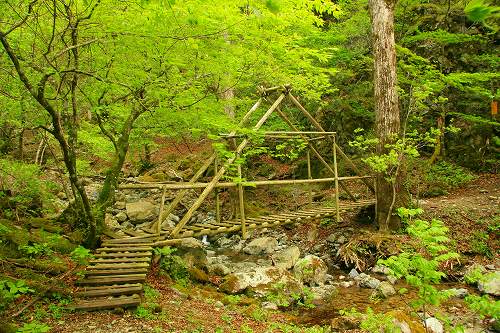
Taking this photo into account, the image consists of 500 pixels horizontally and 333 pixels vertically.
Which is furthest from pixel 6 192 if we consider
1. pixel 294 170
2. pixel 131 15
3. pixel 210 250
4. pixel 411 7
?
pixel 411 7

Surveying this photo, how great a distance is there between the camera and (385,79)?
941 centimetres

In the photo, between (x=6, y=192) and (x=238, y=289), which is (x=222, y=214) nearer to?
(x=238, y=289)

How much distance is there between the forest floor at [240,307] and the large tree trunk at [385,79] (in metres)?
1.76

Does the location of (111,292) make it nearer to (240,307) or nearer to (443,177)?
(240,307)

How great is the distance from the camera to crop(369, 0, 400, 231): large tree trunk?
30.5ft

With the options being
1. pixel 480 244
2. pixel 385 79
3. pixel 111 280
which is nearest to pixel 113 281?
pixel 111 280

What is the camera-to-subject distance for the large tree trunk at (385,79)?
9.29 m

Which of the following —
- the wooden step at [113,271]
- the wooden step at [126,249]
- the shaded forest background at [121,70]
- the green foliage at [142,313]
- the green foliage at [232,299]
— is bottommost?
the green foliage at [232,299]

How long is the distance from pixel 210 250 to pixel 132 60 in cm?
653

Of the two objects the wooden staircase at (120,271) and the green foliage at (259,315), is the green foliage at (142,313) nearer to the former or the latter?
the wooden staircase at (120,271)

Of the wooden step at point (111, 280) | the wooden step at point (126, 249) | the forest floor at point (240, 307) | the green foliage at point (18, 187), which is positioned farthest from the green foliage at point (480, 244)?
the green foliage at point (18, 187)

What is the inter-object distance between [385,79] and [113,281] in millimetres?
7915

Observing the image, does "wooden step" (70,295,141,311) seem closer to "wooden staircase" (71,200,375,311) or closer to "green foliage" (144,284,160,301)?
"wooden staircase" (71,200,375,311)

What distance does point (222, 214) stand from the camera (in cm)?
1284
